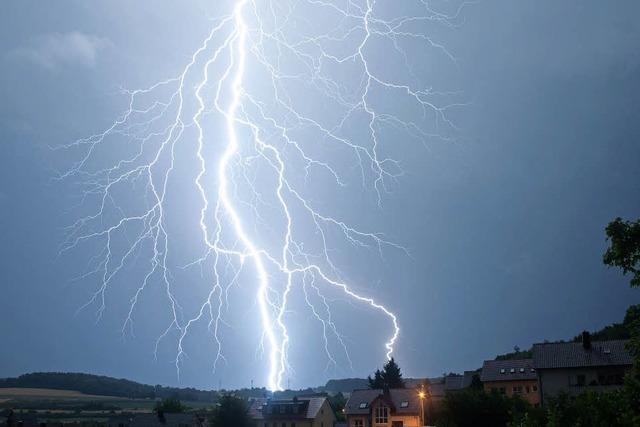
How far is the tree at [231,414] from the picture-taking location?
37.6m

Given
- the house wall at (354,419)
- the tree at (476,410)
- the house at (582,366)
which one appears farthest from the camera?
the house wall at (354,419)

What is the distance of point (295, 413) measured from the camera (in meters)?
46.9

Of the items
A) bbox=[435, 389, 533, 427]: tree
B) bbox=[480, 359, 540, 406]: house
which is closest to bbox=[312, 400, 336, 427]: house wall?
bbox=[480, 359, 540, 406]: house

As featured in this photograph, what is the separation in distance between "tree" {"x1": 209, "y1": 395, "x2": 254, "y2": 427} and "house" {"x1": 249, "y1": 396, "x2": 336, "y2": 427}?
780cm

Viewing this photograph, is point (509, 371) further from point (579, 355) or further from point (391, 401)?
point (579, 355)

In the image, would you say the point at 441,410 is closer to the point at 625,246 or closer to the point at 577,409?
the point at 577,409

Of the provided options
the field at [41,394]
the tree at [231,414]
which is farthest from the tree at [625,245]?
the field at [41,394]

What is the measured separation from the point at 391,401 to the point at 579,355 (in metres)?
15.4

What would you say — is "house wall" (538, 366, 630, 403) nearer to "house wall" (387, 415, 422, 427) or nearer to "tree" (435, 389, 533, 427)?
"tree" (435, 389, 533, 427)

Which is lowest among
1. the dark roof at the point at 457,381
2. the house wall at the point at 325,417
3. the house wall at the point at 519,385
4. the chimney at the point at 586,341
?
the house wall at the point at 325,417

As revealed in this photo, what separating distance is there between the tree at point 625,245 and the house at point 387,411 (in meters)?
37.0

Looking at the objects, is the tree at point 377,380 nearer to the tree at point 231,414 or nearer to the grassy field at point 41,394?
the tree at point 231,414

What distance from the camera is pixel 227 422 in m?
37.5

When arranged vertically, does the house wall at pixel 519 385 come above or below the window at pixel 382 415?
above
